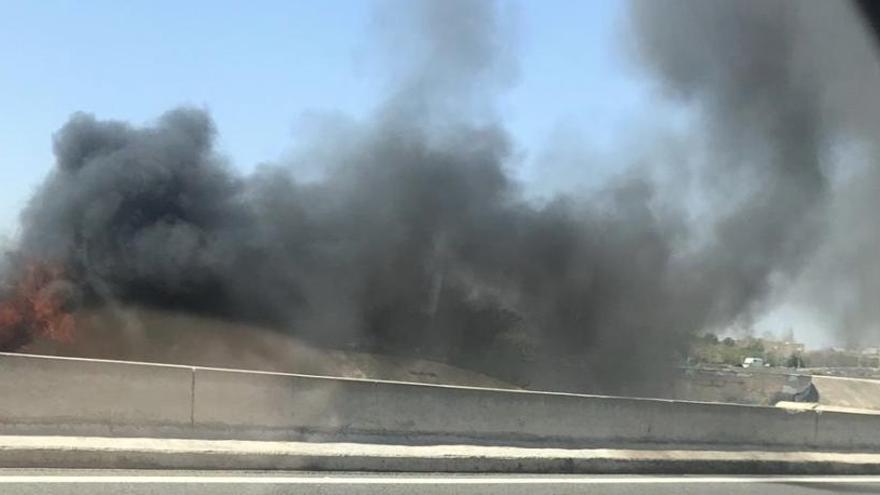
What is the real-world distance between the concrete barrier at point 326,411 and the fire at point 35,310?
803 inches

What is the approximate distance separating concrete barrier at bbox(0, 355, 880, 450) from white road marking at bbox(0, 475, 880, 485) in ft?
1.69

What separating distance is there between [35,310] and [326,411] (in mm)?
21803

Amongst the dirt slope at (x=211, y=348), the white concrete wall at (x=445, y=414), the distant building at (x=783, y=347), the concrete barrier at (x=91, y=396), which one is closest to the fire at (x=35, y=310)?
the dirt slope at (x=211, y=348)

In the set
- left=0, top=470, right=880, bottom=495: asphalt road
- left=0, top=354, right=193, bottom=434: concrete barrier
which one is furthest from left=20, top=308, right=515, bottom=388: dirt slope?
left=0, top=470, right=880, bottom=495: asphalt road

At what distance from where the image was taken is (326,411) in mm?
6227

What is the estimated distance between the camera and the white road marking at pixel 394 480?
5.04 meters

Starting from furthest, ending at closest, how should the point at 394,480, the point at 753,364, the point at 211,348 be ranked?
the point at 753,364 → the point at 211,348 → the point at 394,480

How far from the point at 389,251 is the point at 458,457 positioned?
24.3 metres

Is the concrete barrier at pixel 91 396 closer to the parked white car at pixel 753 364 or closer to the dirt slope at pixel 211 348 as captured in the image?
the dirt slope at pixel 211 348

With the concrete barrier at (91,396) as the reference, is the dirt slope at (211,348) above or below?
below

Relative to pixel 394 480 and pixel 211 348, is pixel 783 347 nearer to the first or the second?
pixel 211 348

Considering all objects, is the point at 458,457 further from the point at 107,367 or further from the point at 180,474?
the point at 107,367

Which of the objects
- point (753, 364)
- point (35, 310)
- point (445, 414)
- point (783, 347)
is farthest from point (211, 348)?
point (783, 347)

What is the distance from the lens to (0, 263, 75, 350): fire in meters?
24.2
